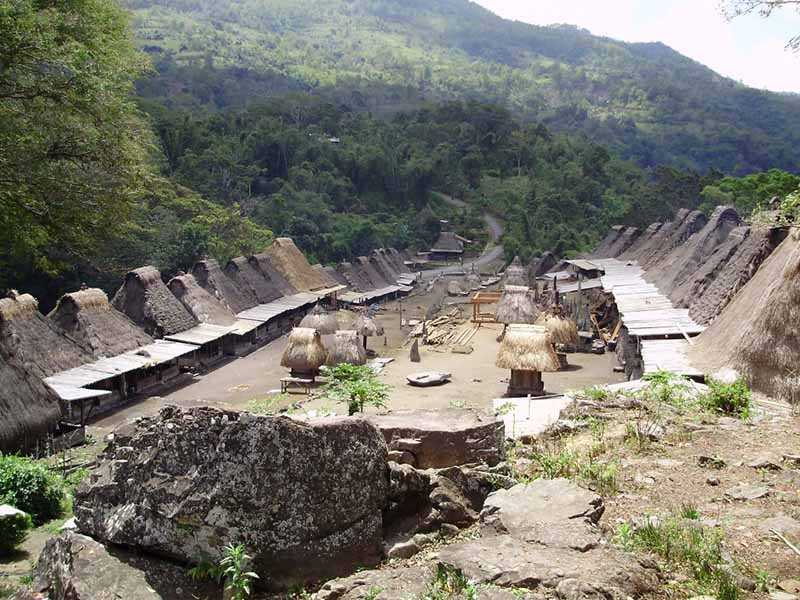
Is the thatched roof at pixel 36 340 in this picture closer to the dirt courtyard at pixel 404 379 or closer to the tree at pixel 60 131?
the dirt courtyard at pixel 404 379

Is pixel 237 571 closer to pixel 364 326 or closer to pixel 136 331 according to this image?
pixel 136 331

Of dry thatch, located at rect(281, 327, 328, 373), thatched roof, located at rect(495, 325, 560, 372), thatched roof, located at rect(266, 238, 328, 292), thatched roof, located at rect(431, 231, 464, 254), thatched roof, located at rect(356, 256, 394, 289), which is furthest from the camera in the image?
thatched roof, located at rect(431, 231, 464, 254)

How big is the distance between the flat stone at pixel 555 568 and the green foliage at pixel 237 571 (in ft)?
4.10

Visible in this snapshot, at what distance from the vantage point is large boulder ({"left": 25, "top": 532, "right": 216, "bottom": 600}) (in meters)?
4.43

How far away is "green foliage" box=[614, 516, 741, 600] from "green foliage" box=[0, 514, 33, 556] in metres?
7.40

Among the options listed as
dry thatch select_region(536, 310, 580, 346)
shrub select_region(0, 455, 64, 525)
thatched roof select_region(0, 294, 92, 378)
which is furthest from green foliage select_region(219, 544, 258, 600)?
dry thatch select_region(536, 310, 580, 346)

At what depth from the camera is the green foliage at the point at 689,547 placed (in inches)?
167

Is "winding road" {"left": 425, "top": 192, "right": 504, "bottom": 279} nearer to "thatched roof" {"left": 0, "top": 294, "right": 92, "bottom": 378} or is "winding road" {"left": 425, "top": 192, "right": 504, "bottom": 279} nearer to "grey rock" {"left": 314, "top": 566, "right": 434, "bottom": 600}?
"thatched roof" {"left": 0, "top": 294, "right": 92, "bottom": 378}

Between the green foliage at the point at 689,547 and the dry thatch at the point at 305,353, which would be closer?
the green foliage at the point at 689,547

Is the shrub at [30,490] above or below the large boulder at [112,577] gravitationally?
below

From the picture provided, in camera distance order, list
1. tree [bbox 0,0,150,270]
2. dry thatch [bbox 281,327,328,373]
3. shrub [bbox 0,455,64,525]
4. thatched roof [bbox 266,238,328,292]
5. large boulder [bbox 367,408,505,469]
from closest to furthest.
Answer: large boulder [bbox 367,408,505,469], shrub [bbox 0,455,64,525], tree [bbox 0,0,150,270], dry thatch [bbox 281,327,328,373], thatched roof [bbox 266,238,328,292]

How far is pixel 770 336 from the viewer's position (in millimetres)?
11625

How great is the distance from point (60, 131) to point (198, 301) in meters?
17.1

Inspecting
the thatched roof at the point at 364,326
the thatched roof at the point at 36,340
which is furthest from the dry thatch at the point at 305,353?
the thatched roof at the point at 36,340
